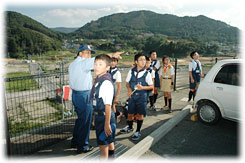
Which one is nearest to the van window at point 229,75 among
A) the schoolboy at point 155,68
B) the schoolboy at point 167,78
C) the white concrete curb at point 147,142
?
the white concrete curb at point 147,142

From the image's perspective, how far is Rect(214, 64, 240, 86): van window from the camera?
13.5 feet

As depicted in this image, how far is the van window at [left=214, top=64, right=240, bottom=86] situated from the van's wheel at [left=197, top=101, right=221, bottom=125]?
681 mm

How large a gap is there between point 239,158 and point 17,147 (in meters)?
4.39

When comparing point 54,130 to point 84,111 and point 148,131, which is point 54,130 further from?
point 148,131

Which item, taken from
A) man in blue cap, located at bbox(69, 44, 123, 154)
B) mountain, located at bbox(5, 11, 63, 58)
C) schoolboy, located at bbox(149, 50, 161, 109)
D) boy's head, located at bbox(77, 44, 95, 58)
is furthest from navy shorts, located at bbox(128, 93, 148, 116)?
mountain, located at bbox(5, 11, 63, 58)

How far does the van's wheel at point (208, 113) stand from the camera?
14.7 feet

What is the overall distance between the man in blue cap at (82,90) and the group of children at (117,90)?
18.4 inches

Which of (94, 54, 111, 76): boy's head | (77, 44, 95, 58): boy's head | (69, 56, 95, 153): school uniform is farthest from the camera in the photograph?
(77, 44, 95, 58): boy's head

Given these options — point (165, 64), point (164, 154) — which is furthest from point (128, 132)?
point (165, 64)

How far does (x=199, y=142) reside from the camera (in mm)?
3820

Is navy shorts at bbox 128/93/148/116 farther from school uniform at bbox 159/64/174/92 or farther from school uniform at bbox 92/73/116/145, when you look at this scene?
school uniform at bbox 159/64/174/92

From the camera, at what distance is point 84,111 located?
344 centimetres

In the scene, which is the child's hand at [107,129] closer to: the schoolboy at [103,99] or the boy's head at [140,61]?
the schoolboy at [103,99]

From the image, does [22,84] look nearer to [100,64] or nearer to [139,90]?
[100,64]
